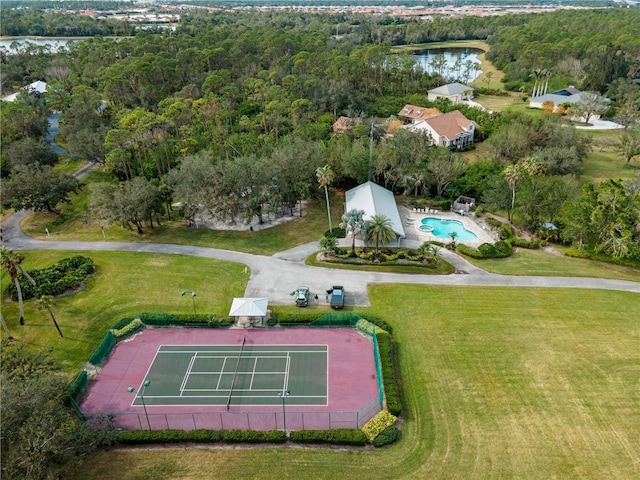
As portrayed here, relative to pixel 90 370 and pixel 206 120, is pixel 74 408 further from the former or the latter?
pixel 206 120

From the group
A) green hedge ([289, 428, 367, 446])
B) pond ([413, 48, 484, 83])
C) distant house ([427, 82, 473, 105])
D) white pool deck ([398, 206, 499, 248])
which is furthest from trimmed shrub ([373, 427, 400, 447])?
pond ([413, 48, 484, 83])

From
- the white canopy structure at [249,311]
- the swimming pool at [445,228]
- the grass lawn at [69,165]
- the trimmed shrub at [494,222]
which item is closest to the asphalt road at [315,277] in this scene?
the white canopy structure at [249,311]

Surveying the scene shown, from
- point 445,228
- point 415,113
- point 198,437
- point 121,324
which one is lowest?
point 445,228

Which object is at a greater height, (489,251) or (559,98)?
(559,98)

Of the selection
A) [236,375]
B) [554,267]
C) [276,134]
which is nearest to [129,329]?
[236,375]

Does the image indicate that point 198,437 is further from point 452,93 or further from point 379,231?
point 452,93

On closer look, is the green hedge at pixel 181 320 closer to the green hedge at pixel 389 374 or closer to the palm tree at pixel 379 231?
the green hedge at pixel 389 374
